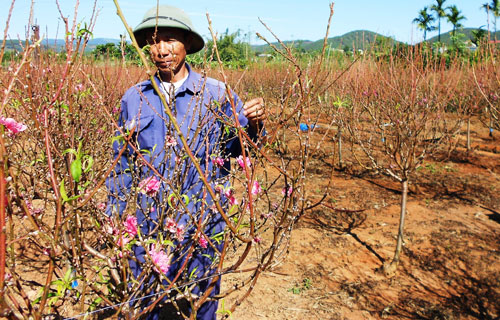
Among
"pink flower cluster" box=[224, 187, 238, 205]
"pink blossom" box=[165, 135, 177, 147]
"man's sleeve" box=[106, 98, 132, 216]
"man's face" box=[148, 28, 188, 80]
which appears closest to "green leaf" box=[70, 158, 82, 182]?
"man's sleeve" box=[106, 98, 132, 216]

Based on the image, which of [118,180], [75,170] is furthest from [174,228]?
[75,170]

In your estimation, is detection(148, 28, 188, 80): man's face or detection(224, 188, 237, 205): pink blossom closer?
detection(224, 188, 237, 205): pink blossom

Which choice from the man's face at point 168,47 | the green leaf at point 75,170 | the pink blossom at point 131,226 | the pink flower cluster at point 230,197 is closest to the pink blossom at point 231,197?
the pink flower cluster at point 230,197

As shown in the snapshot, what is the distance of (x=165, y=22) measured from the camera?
1.87m

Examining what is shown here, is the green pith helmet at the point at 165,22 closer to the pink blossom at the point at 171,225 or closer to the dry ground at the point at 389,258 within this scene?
the pink blossom at the point at 171,225

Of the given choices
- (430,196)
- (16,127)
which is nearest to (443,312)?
(430,196)

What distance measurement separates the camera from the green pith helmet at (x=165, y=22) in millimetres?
1882

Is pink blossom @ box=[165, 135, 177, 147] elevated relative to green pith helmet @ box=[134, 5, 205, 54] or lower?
lower

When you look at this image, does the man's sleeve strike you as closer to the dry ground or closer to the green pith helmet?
the green pith helmet

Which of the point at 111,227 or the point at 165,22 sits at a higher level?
the point at 165,22

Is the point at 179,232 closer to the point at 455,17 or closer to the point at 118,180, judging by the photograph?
the point at 118,180

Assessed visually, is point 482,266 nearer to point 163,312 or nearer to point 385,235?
point 385,235

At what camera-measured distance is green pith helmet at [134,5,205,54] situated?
1882 mm

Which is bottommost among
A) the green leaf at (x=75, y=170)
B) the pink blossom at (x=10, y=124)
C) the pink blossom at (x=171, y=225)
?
the pink blossom at (x=171, y=225)
